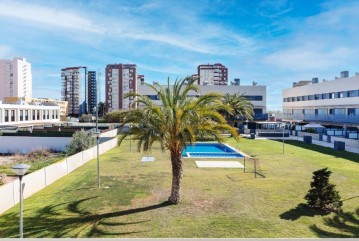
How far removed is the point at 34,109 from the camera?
6069 cm

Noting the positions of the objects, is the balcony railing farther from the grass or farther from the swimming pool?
the grass

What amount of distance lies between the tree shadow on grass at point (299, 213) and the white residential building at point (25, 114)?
48812mm

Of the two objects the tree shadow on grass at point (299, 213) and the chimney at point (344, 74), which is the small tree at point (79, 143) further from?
the chimney at point (344, 74)

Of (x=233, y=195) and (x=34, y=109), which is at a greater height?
(x=34, y=109)

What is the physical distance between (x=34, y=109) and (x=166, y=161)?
4598cm

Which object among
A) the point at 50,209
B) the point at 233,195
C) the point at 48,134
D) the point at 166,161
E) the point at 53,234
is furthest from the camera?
the point at 48,134

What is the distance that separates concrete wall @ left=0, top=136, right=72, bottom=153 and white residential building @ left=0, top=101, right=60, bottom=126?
1317 cm

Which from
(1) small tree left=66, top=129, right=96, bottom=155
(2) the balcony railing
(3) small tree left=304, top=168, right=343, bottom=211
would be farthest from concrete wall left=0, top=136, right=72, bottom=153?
(2) the balcony railing

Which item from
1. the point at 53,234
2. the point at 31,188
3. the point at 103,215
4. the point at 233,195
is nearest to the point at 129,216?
the point at 103,215

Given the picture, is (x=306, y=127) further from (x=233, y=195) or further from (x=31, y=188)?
(x=31, y=188)

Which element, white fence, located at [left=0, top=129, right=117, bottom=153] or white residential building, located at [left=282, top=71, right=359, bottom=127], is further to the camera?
white residential building, located at [left=282, top=71, right=359, bottom=127]

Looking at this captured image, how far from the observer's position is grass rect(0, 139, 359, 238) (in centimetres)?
1029

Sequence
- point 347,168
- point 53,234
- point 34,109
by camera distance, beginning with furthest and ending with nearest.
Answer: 1. point 34,109
2. point 347,168
3. point 53,234

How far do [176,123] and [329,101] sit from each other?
49008 mm
